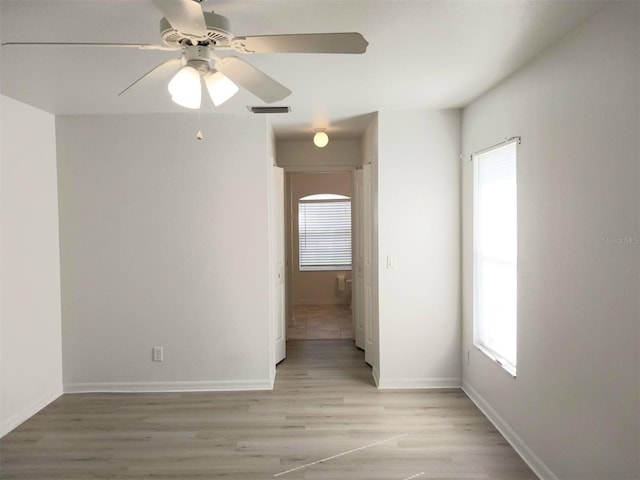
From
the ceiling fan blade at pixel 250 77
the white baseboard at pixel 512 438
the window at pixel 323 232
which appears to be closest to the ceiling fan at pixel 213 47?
the ceiling fan blade at pixel 250 77

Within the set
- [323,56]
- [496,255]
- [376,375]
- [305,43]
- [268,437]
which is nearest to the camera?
[305,43]

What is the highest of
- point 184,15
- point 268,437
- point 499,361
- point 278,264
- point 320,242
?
point 184,15

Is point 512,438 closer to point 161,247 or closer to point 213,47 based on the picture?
point 213,47

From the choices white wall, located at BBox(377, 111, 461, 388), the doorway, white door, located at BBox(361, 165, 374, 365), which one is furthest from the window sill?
the doorway

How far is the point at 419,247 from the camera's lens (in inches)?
172

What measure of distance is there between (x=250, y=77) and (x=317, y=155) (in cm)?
370

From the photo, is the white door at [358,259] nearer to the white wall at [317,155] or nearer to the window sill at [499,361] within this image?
the white wall at [317,155]

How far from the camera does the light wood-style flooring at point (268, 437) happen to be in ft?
9.79

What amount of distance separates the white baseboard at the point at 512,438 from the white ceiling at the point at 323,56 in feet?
7.77

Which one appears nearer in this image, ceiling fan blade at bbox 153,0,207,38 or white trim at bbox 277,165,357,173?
ceiling fan blade at bbox 153,0,207,38

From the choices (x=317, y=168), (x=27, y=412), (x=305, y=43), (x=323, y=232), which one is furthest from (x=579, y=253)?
(x=323, y=232)

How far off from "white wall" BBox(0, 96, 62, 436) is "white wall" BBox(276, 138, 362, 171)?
243 centimetres

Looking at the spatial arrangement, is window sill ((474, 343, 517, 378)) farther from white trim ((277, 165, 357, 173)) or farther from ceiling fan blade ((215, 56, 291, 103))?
white trim ((277, 165, 357, 173))

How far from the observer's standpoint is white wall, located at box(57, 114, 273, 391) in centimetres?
435
